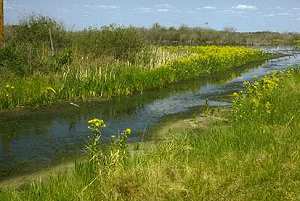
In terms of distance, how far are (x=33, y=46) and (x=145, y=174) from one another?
14.4 meters

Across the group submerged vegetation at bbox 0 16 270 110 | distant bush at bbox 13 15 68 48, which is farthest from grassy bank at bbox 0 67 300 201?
distant bush at bbox 13 15 68 48

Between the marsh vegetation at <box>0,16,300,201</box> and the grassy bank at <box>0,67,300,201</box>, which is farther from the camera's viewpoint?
the marsh vegetation at <box>0,16,300,201</box>

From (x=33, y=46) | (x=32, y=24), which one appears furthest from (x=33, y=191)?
(x=32, y=24)

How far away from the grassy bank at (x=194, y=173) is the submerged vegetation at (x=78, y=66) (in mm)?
8045

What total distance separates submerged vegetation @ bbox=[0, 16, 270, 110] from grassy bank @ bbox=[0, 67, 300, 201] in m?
8.05

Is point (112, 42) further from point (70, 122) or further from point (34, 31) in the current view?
point (70, 122)

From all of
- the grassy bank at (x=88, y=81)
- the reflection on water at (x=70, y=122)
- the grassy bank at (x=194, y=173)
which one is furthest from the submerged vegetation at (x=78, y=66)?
the grassy bank at (x=194, y=173)

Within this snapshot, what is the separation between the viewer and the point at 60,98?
16.3 meters

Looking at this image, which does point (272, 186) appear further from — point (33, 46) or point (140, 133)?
point (33, 46)

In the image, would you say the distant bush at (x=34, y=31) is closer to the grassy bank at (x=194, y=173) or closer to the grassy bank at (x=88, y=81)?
the grassy bank at (x=88, y=81)

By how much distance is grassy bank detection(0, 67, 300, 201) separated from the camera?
20.6 feet

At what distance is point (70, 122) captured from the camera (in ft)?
45.8

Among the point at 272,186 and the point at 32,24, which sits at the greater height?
the point at 32,24

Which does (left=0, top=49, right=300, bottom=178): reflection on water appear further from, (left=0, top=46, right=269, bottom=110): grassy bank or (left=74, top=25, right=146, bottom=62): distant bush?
(left=74, top=25, right=146, bottom=62): distant bush
